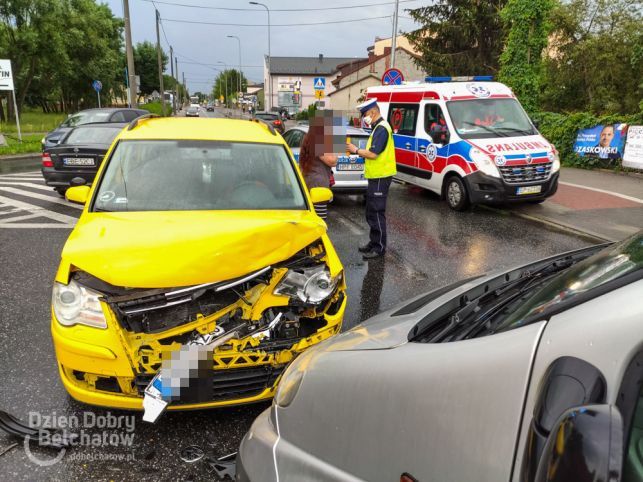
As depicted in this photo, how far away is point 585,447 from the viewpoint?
2.75ft

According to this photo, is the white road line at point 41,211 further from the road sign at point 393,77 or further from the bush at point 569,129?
the bush at point 569,129

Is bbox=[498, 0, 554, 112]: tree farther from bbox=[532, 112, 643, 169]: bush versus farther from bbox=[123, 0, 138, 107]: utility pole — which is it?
bbox=[123, 0, 138, 107]: utility pole

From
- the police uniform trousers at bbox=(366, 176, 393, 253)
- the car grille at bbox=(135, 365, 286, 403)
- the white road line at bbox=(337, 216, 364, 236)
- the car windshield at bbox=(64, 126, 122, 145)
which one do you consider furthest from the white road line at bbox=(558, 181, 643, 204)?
the car windshield at bbox=(64, 126, 122, 145)

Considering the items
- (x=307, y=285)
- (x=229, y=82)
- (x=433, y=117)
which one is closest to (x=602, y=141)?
(x=433, y=117)

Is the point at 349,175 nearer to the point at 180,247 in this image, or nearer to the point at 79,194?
the point at 79,194

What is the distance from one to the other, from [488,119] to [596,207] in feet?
8.84

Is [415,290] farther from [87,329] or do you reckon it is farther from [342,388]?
[342,388]

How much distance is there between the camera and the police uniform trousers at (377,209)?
619cm

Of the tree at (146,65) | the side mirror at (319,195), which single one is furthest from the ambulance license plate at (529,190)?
the tree at (146,65)

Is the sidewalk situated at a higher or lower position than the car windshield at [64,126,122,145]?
lower

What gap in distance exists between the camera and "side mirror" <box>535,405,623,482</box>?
811mm

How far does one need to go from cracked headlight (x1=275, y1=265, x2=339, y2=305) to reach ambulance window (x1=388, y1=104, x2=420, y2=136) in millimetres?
8006

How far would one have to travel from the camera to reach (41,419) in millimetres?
2908

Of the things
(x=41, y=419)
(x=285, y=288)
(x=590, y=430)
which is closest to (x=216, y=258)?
(x=285, y=288)
